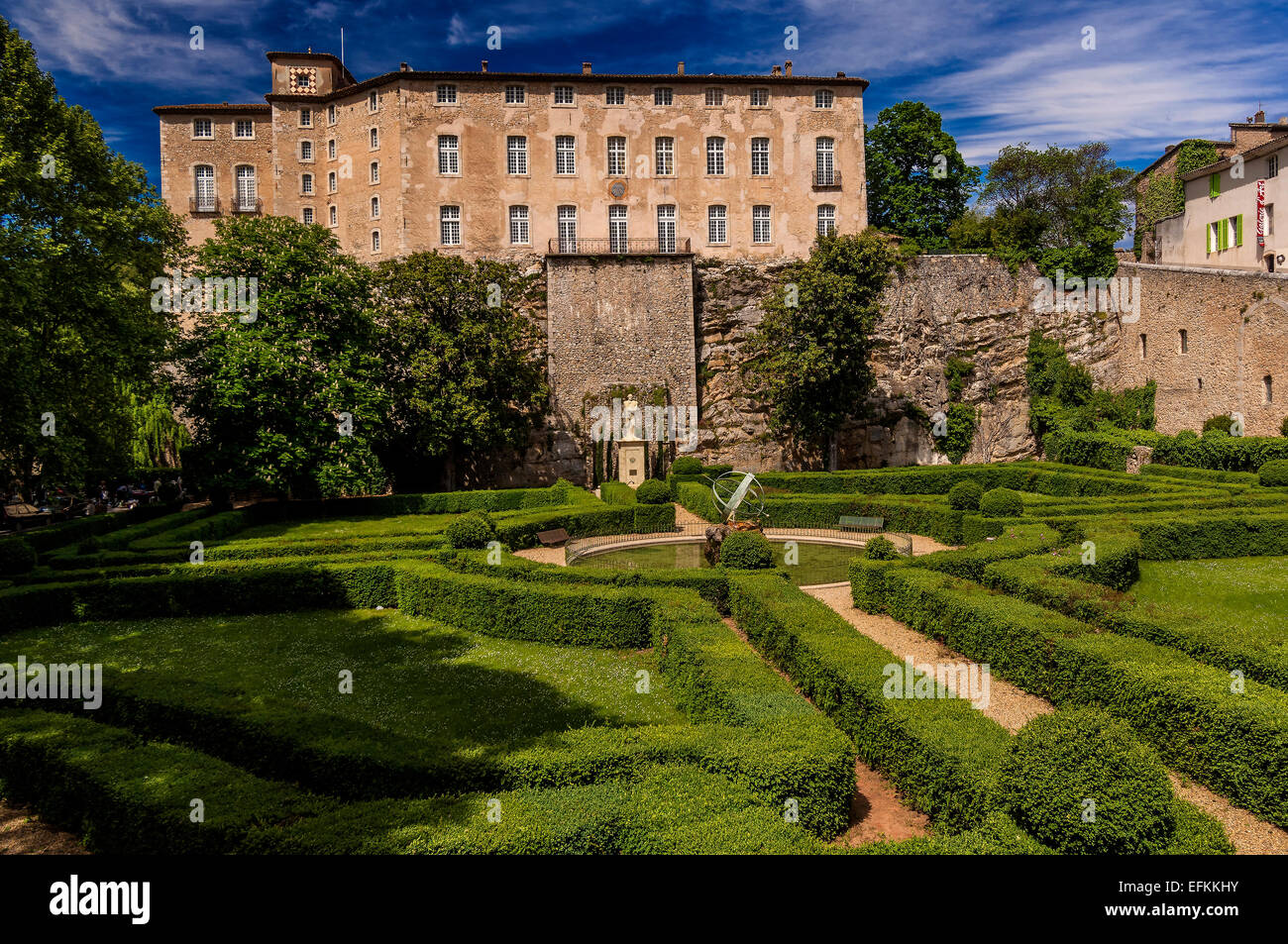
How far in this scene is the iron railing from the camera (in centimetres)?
2220

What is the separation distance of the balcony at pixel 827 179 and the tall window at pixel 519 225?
1579 cm

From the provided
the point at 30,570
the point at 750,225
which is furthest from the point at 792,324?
the point at 30,570

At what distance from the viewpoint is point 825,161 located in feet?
136

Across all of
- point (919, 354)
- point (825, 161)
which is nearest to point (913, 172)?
point (825, 161)

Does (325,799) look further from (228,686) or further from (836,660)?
(836,660)

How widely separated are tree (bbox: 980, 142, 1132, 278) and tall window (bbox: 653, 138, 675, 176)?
59.1 ft

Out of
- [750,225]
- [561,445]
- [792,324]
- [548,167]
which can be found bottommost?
[561,445]

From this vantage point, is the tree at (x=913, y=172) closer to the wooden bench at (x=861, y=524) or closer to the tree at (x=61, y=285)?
the wooden bench at (x=861, y=524)

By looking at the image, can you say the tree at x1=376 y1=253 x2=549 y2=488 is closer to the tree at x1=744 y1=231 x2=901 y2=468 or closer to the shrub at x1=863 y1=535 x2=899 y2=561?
the tree at x1=744 y1=231 x2=901 y2=468

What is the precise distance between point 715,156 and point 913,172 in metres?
14.5

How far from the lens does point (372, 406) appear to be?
29172 mm

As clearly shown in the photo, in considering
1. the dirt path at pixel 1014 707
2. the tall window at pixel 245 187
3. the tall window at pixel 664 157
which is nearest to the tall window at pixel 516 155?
the tall window at pixel 664 157

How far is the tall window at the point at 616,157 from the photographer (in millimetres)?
40719

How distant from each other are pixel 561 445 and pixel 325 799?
3093 centimetres
